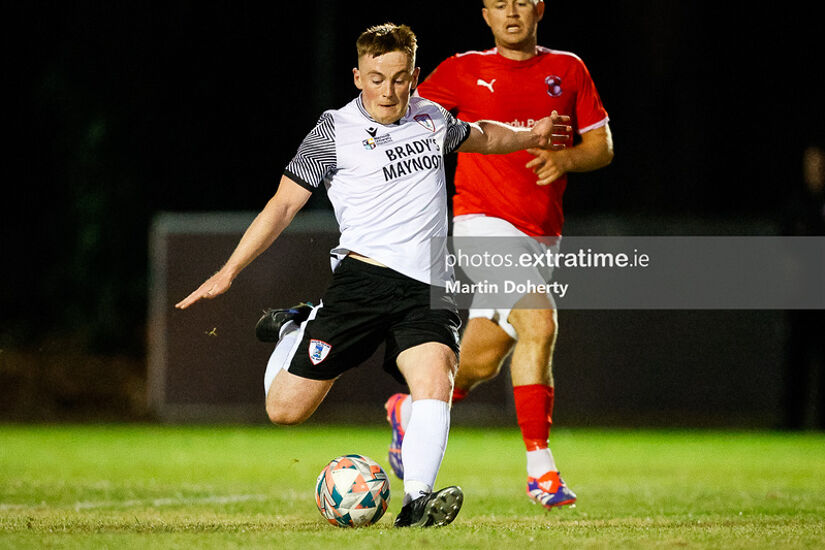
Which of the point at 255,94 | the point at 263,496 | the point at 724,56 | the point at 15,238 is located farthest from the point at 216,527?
the point at 724,56

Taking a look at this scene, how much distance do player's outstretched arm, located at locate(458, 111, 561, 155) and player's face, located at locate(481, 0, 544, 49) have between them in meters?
0.71

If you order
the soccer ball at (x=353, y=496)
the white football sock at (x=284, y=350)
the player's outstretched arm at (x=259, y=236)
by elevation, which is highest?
the player's outstretched arm at (x=259, y=236)

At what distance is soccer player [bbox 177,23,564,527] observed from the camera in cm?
671

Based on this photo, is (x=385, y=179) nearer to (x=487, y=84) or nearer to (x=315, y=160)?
(x=315, y=160)

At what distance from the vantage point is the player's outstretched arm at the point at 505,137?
7121 mm

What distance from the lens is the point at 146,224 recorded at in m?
17.9

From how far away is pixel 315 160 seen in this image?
684 centimetres

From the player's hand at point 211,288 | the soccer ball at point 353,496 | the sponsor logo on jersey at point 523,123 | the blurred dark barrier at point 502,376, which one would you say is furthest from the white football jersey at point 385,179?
the blurred dark barrier at point 502,376

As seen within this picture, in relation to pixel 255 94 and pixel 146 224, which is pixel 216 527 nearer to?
pixel 146 224

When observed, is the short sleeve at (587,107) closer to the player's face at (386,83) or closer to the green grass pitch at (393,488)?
the player's face at (386,83)

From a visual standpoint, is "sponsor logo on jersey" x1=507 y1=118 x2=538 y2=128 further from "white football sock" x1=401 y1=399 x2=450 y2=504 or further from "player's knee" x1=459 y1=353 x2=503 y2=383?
"white football sock" x1=401 y1=399 x2=450 y2=504

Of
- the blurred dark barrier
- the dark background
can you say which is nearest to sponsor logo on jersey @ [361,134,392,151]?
the blurred dark barrier

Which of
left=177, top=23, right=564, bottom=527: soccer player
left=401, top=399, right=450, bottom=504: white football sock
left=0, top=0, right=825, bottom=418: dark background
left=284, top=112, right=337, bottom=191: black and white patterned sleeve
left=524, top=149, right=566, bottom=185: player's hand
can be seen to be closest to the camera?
left=401, top=399, right=450, bottom=504: white football sock

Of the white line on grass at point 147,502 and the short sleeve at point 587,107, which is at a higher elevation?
the short sleeve at point 587,107
